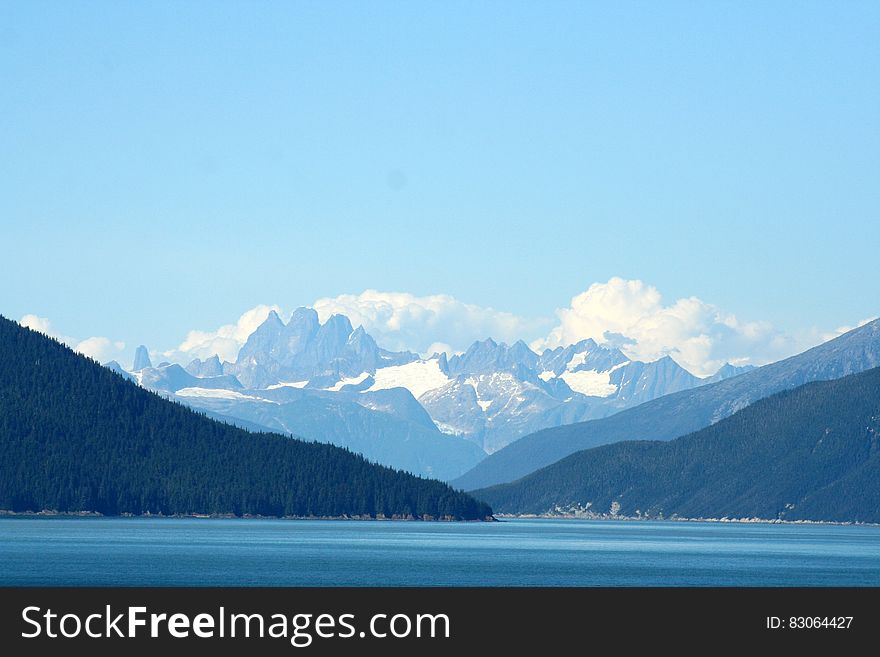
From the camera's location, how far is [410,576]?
604ft
